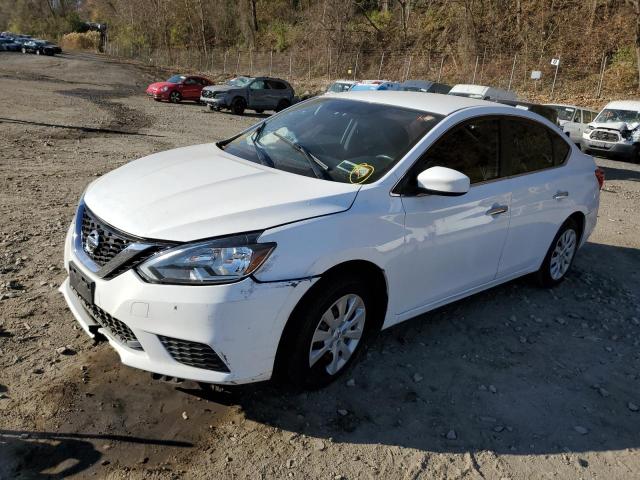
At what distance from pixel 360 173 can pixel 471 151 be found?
1.02 meters

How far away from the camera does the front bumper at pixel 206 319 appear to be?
2.72 meters

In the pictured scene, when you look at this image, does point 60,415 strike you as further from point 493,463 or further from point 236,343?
point 493,463

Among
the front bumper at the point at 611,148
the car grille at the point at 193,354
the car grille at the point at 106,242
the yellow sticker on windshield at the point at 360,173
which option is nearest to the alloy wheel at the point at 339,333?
the car grille at the point at 193,354

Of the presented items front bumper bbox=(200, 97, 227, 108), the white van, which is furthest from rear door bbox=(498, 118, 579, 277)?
front bumper bbox=(200, 97, 227, 108)

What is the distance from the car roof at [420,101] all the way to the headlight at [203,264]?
193cm

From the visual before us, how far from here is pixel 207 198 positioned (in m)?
3.14

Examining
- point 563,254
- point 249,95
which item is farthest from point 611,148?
point 249,95

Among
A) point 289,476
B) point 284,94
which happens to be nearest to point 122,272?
point 289,476

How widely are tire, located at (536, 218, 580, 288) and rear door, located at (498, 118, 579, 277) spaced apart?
153 millimetres

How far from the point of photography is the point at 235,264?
9.10ft

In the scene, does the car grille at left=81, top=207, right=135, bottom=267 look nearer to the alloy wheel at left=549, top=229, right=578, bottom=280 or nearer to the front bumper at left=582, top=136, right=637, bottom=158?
the alloy wheel at left=549, top=229, right=578, bottom=280

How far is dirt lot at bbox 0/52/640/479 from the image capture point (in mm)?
2805

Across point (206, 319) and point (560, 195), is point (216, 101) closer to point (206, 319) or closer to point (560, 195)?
point (560, 195)

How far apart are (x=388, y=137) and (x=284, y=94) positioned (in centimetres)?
2311
